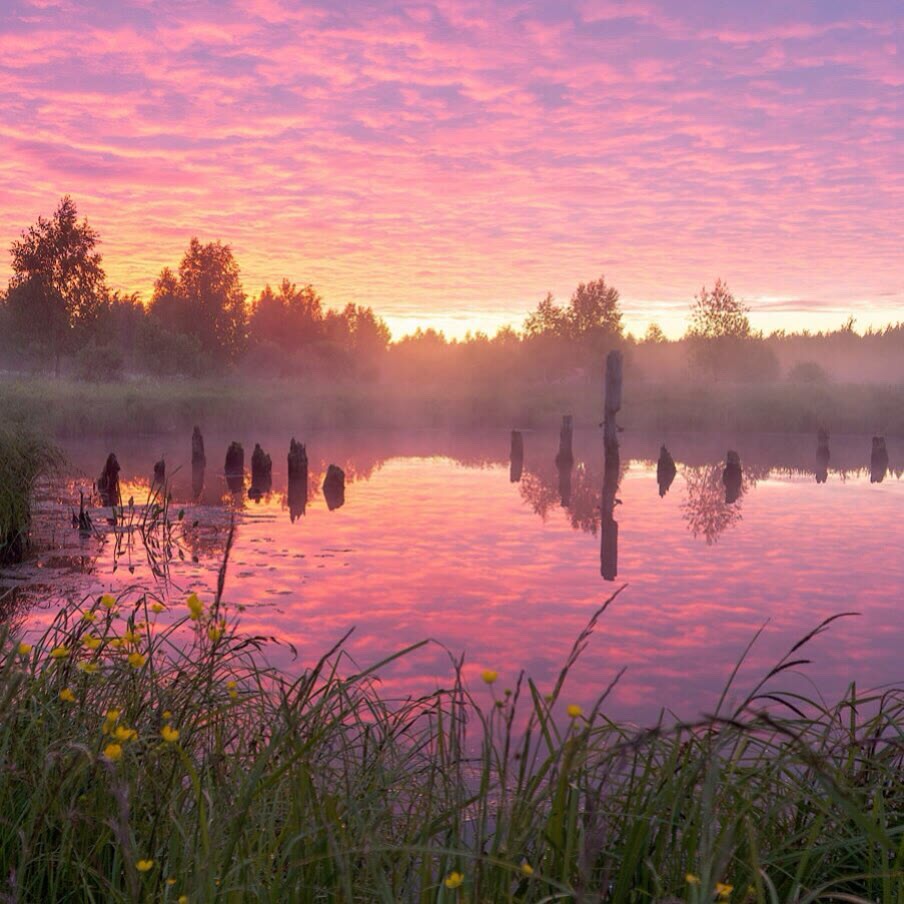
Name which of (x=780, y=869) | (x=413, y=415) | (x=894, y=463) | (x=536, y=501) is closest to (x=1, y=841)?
(x=780, y=869)

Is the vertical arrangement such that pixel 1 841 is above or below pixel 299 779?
below

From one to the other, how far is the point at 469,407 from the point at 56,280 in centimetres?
2582

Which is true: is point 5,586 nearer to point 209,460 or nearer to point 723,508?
point 723,508

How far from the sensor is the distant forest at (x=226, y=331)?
55.1 m

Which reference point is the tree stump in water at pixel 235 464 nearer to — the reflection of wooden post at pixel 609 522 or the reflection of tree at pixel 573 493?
the reflection of tree at pixel 573 493

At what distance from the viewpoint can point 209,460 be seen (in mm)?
31938

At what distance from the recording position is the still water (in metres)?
9.80

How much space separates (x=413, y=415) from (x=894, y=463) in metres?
23.7

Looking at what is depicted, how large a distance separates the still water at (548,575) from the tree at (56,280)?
31513 mm

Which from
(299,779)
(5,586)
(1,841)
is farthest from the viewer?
(5,586)

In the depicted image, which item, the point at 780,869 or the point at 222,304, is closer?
the point at 780,869

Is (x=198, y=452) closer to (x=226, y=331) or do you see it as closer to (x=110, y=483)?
(x=110, y=483)

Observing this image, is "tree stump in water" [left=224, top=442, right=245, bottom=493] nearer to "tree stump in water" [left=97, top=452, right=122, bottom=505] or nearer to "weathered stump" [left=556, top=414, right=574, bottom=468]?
"tree stump in water" [left=97, top=452, right=122, bottom=505]

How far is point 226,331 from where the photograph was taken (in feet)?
248
